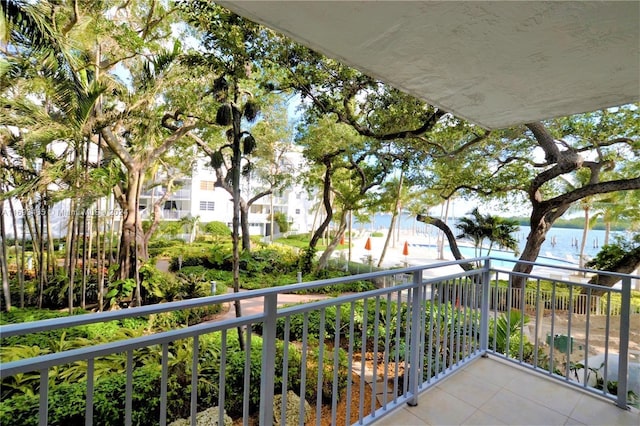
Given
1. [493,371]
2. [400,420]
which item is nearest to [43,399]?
[400,420]

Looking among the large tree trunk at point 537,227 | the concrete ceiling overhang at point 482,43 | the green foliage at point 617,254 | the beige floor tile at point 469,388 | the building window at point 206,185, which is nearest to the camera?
the concrete ceiling overhang at point 482,43

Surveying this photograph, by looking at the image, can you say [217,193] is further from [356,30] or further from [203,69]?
[356,30]

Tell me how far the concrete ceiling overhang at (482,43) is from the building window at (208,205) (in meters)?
22.8

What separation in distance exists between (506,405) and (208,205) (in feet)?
76.7

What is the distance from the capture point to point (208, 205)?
914 inches

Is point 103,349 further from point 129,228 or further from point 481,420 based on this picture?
point 129,228

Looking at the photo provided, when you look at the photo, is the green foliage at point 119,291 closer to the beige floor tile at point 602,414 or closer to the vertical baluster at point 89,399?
the vertical baluster at point 89,399

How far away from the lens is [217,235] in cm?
1894

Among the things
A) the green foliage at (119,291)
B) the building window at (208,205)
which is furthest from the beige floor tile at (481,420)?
the building window at (208,205)

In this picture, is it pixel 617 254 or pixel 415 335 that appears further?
pixel 617 254

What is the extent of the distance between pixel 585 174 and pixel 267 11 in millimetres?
10225

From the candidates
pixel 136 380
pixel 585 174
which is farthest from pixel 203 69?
pixel 585 174

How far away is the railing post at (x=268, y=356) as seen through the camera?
1.37 m

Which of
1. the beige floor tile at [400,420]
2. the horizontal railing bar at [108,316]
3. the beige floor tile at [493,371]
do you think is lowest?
the beige floor tile at [493,371]
